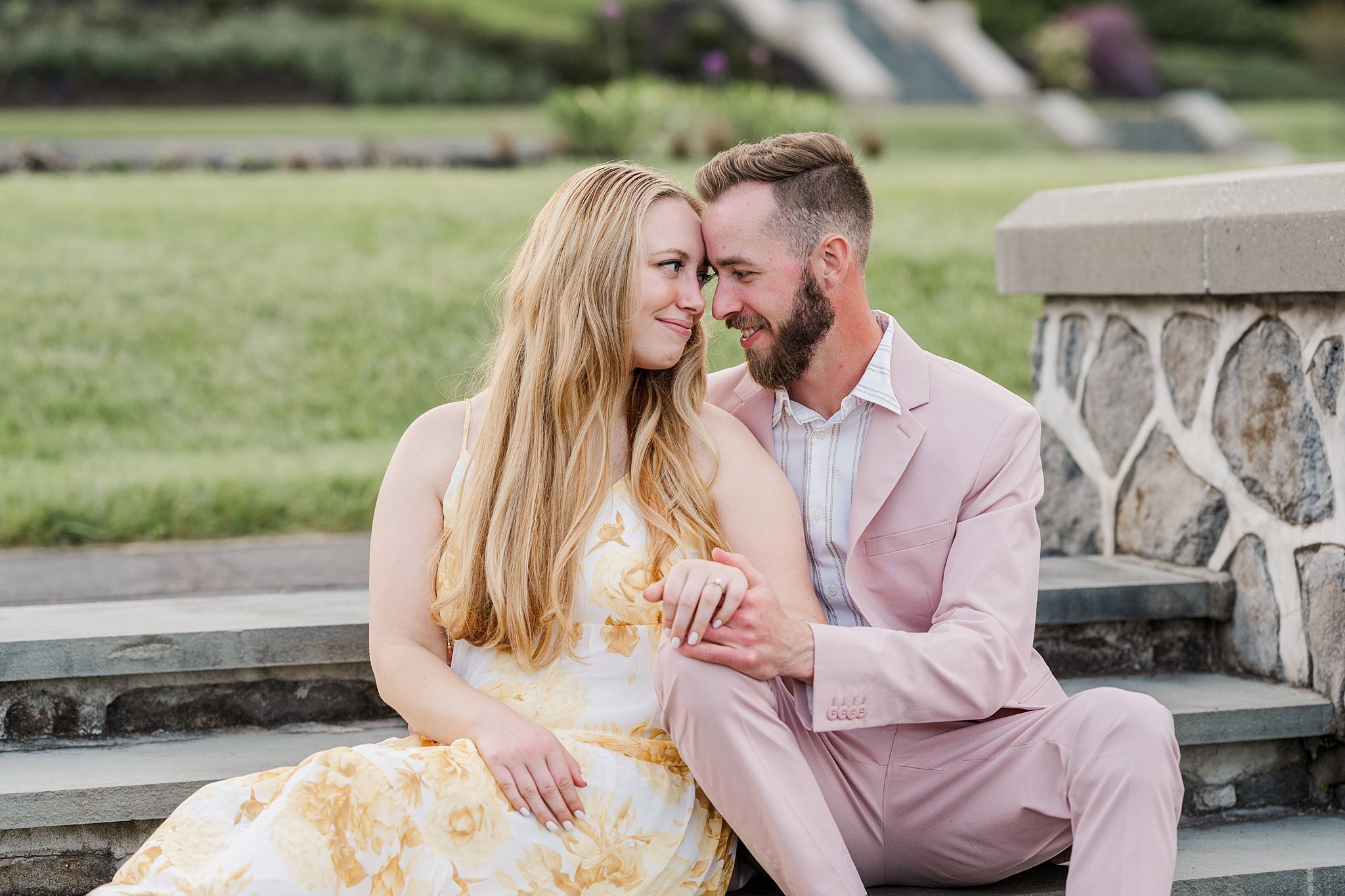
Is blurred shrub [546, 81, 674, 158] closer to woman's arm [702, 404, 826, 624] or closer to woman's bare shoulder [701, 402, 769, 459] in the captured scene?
woman's bare shoulder [701, 402, 769, 459]

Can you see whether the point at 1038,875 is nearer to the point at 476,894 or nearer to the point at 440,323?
the point at 476,894

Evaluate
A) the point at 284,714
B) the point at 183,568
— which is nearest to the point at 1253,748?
the point at 284,714

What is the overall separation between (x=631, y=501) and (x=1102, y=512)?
1676 mm

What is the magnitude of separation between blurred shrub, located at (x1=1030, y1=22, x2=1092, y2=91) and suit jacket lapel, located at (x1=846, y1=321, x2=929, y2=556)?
20.5m

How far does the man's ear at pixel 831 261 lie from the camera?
2.71 meters

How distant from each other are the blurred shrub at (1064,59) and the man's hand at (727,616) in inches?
830

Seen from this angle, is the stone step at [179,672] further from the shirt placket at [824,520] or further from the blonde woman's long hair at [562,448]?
the shirt placket at [824,520]

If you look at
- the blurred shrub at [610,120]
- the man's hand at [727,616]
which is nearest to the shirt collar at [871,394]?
the man's hand at [727,616]

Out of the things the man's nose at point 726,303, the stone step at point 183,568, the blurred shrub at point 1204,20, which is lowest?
the stone step at point 183,568

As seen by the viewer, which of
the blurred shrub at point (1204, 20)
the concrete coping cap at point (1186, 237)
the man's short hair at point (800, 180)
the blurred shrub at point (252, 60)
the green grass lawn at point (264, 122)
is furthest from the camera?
the blurred shrub at point (1204, 20)

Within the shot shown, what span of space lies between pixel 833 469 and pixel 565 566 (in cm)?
60

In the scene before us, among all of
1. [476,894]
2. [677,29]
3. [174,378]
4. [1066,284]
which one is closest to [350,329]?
[174,378]

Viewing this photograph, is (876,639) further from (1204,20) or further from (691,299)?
(1204,20)

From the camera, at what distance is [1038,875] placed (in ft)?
8.55
